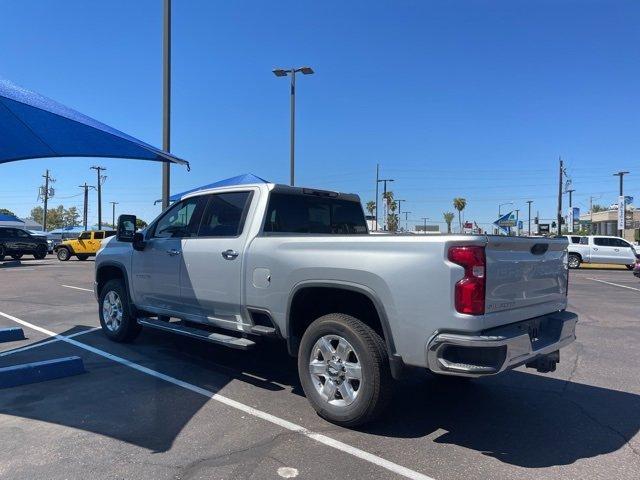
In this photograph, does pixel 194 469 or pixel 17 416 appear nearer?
pixel 194 469

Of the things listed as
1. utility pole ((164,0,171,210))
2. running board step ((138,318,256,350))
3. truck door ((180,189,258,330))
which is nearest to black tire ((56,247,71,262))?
utility pole ((164,0,171,210))

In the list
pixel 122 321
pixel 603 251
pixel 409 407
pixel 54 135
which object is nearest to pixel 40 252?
pixel 54 135

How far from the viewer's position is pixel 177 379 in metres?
5.65

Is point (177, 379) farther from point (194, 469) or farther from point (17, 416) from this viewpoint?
point (194, 469)

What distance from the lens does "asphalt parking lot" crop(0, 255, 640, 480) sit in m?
3.67

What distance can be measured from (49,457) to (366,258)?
2688 millimetres

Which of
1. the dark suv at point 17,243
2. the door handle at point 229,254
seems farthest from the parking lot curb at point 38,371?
the dark suv at point 17,243

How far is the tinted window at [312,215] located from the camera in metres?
5.63

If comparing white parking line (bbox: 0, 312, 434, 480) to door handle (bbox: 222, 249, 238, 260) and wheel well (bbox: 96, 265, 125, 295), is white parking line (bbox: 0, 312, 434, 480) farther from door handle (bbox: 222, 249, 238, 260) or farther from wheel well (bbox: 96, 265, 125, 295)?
door handle (bbox: 222, 249, 238, 260)

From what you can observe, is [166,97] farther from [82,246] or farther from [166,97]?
[82,246]

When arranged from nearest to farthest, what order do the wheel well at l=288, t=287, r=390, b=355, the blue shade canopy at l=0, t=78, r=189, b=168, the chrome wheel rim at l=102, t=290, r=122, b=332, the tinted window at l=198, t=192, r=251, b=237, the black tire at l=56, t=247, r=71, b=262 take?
1. the wheel well at l=288, t=287, r=390, b=355
2. the tinted window at l=198, t=192, r=251, b=237
3. the blue shade canopy at l=0, t=78, r=189, b=168
4. the chrome wheel rim at l=102, t=290, r=122, b=332
5. the black tire at l=56, t=247, r=71, b=262

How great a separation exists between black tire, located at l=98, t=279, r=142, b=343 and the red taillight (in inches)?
188

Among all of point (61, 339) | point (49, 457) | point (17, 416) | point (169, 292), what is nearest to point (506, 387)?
point (169, 292)

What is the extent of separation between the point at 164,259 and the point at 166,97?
A: 7.24 meters
